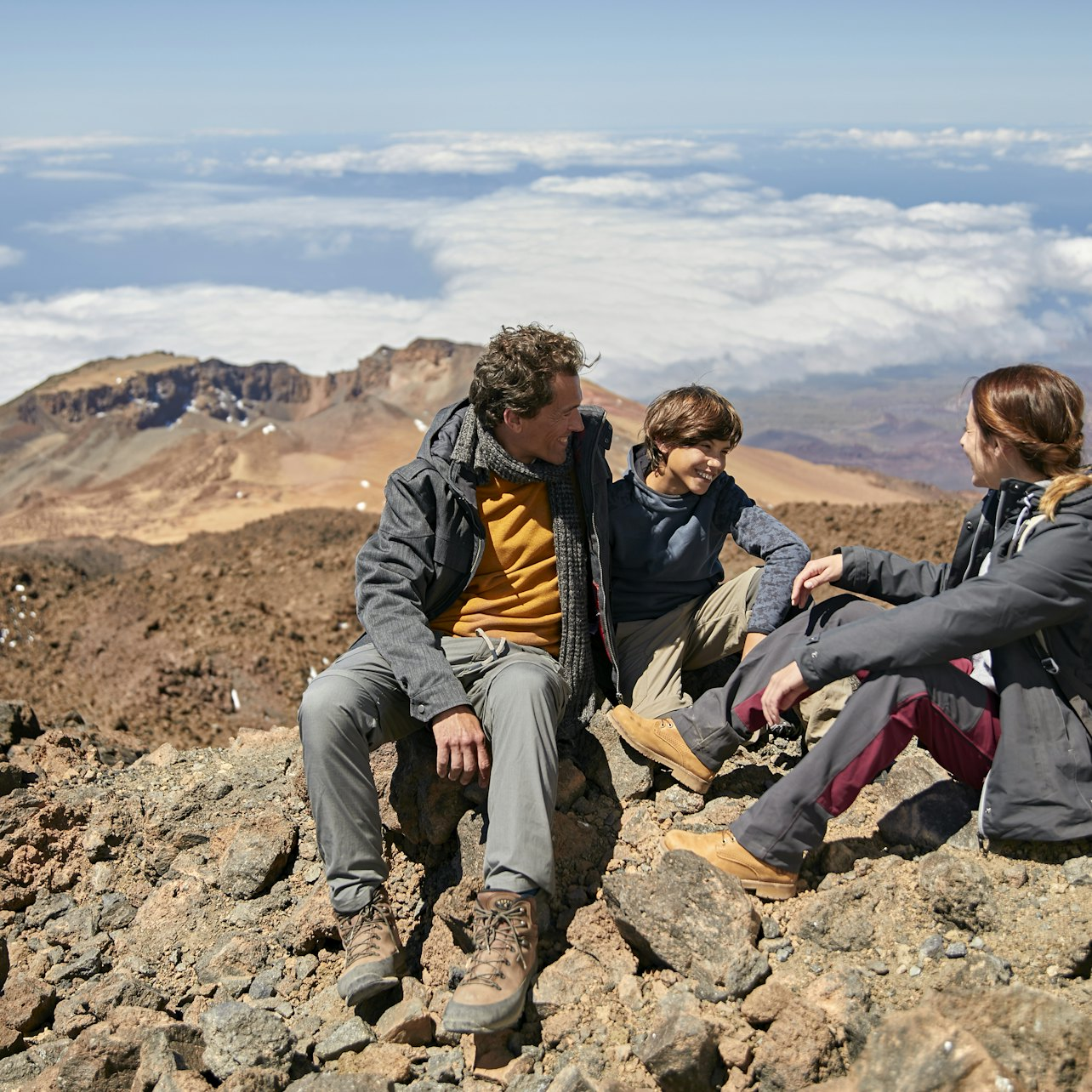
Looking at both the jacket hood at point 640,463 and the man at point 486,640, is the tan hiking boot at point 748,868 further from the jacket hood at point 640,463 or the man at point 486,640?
the jacket hood at point 640,463

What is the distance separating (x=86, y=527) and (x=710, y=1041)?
3850 centimetres

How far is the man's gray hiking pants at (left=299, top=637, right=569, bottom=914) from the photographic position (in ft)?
11.2

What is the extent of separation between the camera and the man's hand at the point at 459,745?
365 cm

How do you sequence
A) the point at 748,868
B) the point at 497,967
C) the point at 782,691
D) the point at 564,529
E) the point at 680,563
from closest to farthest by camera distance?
the point at 497,967 → the point at 782,691 → the point at 748,868 → the point at 564,529 → the point at 680,563

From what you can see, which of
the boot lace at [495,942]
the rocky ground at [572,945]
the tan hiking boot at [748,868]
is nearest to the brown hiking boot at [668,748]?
the rocky ground at [572,945]

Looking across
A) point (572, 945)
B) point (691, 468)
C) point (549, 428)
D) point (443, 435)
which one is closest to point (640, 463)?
point (691, 468)

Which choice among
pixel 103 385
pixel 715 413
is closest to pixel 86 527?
pixel 103 385

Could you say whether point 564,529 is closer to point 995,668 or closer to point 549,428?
point 549,428

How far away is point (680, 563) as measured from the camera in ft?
14.7

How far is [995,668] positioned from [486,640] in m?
1.80

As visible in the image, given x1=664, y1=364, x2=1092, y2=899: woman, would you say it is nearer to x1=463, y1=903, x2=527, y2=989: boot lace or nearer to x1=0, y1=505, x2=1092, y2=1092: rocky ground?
x1=0, y1=505, x2=1092, y2=1092: rocky ground

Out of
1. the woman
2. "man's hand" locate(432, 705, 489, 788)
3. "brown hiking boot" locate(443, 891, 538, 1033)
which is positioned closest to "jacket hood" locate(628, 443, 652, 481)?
the woman

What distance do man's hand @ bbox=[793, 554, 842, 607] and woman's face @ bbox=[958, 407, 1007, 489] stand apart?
2.05ft

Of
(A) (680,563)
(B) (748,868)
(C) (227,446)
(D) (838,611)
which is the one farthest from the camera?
(C) (227,446)
